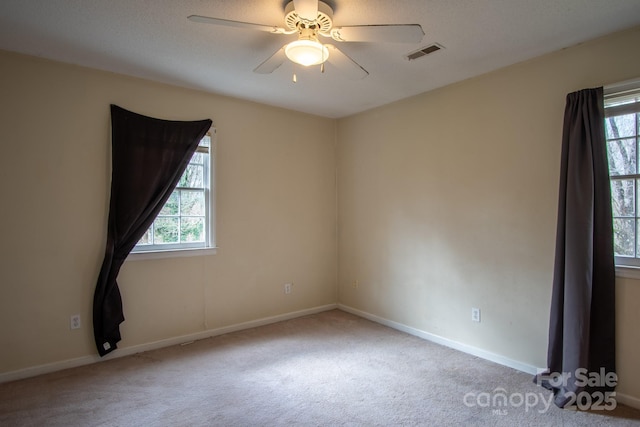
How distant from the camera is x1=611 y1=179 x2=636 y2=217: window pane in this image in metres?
2.46

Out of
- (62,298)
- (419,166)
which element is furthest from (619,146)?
(62,298)

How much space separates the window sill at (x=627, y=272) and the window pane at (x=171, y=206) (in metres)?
3.74

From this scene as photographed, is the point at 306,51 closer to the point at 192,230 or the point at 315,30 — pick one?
the point at 315,30

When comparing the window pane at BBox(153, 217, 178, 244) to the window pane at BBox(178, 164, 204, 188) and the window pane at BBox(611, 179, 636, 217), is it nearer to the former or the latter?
the window pane at BBox(178, 164, 204, 188)

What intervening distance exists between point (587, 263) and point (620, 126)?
40.6 inches

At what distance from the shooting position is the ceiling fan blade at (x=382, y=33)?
73.4 inches

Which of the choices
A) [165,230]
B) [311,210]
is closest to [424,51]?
[311,210]

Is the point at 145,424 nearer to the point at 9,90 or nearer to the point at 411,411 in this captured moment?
the point at 411,411

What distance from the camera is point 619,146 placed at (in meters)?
2.50

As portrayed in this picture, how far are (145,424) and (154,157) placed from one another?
2.21 meters

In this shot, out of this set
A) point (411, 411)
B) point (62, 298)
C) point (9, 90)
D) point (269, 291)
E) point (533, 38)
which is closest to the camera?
point (411, 411)

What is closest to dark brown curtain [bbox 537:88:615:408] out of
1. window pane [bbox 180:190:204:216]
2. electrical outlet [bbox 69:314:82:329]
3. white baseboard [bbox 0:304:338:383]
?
white baseboard [bbox 0:304:338:383]

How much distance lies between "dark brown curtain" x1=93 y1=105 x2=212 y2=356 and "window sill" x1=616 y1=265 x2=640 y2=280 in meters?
3.67

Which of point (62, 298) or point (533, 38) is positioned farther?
point (62, 298)
